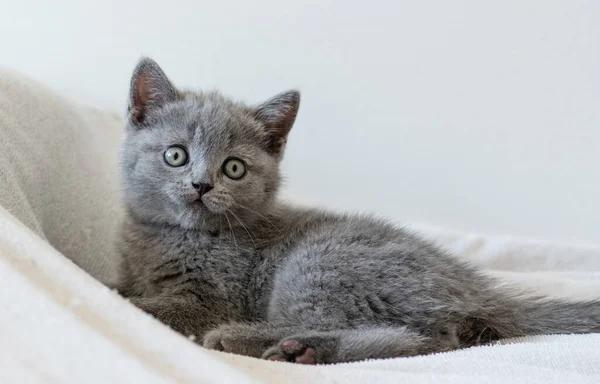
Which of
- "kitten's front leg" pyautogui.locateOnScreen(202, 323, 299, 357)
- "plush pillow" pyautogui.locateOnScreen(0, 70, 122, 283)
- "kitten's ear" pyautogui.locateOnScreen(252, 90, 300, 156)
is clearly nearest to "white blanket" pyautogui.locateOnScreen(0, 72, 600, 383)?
"plush pillow" pyautogui.locateOnScreen(0, 70, 122, 283)

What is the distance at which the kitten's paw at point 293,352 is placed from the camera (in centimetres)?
105

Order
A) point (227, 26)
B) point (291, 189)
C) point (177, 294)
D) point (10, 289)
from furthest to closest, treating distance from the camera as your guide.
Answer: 1. point (291, 189)
2. point (227, 26)
3. point (177, 294)
4. point (10, 289)

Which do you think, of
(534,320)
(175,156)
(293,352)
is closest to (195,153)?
(175,156)

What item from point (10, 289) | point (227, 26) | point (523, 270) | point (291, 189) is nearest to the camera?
point (10, 289)

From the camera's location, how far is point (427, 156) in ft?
7.02

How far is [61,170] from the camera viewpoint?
1684 millimetres

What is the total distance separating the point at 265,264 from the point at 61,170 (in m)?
0.68

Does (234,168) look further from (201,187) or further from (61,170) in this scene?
(61,170)

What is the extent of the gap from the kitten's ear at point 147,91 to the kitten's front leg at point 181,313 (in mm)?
443

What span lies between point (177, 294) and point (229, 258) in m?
0.14

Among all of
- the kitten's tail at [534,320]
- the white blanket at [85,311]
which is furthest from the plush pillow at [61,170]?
the kitten's tail at [534,320]

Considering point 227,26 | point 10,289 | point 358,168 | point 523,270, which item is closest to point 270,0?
point 227,26

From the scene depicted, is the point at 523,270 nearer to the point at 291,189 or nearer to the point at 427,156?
the point at 427,156

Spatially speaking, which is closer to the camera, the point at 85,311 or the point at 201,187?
the point at 85,311
